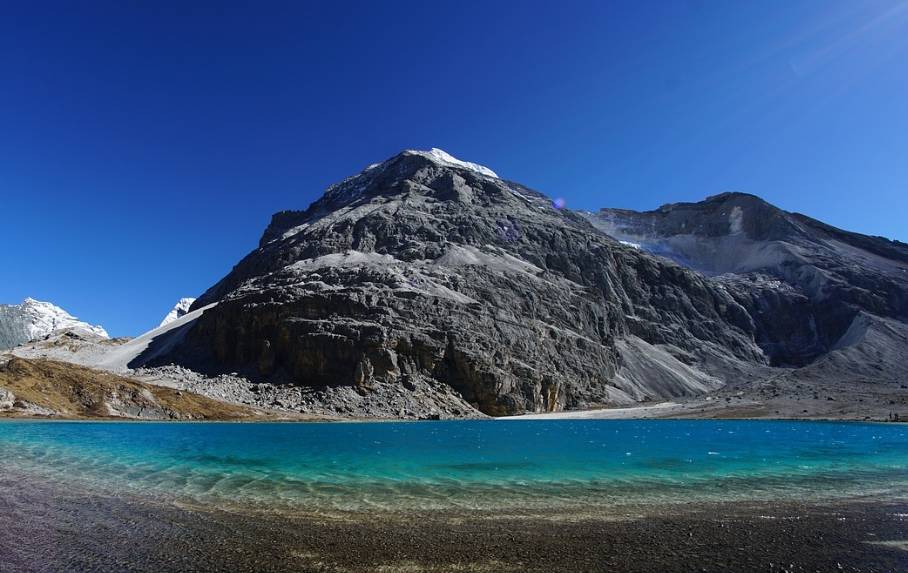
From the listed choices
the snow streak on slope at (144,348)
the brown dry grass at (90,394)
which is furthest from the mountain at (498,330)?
the brown dry grass at (90,394)

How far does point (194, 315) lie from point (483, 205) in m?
99.4

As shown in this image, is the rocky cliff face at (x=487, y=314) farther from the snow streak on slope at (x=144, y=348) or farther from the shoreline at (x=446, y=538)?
the shoreline at (x=446, y=538)

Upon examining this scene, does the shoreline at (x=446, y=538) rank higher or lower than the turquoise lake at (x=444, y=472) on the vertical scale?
higher

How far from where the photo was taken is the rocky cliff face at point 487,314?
113 metres

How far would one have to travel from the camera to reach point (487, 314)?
130 m

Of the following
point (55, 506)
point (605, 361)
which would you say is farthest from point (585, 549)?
point (605, 361)

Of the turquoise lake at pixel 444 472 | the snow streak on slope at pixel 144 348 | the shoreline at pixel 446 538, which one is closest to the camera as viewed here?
the shoreline at pixel 446 538

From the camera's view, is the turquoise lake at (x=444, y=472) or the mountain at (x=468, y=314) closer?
the turquoise lake at (x=444, y=472)

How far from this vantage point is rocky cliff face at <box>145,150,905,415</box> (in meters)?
113

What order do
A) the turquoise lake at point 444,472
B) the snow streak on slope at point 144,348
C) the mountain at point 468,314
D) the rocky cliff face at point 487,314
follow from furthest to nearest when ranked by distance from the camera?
1. the snow streak on slope at point 144,348
2. the rocky cliff face at point 487,314
3. the mountain at point 468,314
4. the turquoise lake at point 444,472

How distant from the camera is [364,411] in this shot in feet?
324

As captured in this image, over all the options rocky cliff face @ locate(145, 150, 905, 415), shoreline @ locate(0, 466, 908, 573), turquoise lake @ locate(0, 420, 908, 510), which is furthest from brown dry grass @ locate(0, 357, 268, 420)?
shoreline @ locate(0, 466, 908, 573)

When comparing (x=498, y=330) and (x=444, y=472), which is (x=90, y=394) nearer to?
(x=444, y=472)

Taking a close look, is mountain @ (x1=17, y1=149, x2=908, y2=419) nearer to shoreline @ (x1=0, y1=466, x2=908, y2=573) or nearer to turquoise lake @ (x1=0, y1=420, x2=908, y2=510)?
turquoise lake @ (x1=0, y1=420, x2=908, y2=510)
